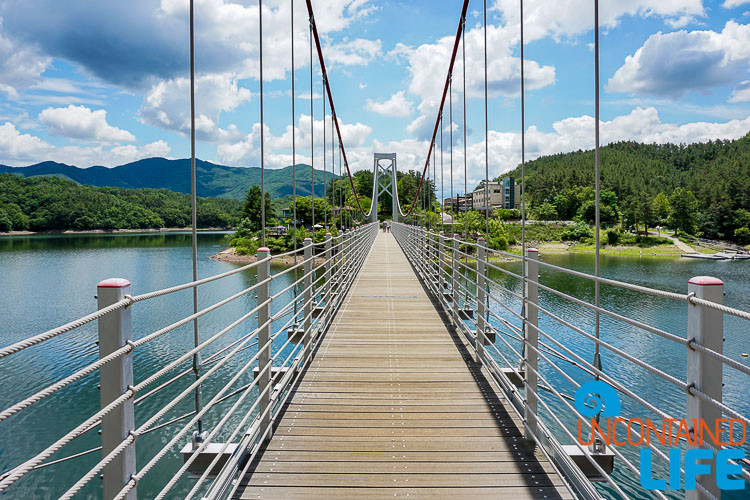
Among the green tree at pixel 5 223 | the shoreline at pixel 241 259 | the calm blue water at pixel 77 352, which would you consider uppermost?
the green tree at pixel 5 223

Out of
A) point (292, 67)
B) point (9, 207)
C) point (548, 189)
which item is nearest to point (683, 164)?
point (548, 189)

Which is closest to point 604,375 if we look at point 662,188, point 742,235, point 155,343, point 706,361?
point 706,361

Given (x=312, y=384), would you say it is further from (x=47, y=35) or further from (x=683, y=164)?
(x=683, y=164)

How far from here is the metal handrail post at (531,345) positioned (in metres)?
2.10

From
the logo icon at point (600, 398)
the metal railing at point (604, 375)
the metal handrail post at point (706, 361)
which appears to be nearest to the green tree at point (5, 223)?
the metal railing at point (604, 375)

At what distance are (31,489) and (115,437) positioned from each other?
28.5 ft

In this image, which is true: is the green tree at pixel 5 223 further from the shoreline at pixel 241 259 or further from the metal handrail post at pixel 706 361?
the metal handrail post at pixel 706 361

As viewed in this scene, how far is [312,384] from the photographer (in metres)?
2.81

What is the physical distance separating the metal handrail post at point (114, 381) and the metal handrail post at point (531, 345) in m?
1.68

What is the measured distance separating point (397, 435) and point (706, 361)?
4.84ft

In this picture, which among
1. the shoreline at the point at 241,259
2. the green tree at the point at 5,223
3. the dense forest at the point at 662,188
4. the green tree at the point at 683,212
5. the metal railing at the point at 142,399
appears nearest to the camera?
the metal railing at the point at 142,399

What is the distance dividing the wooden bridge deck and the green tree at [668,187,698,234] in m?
45.0

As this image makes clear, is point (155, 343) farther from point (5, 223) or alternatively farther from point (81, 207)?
point (5, 223)

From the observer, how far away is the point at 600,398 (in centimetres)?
177
